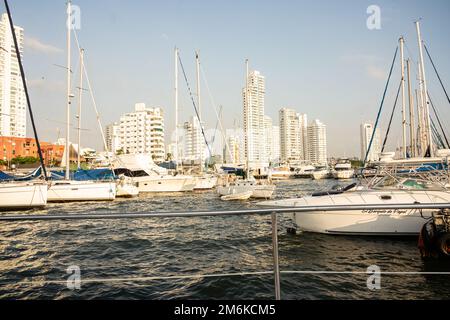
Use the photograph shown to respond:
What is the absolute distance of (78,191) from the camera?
26.0m

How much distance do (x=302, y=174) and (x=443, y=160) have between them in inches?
A: 3387

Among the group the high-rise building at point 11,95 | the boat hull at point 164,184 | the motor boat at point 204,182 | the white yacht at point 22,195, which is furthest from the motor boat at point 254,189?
the high-rise building at point 11,95

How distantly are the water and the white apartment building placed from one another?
121 m

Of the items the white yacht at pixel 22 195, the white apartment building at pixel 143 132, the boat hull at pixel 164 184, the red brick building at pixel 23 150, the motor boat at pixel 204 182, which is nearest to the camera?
the white yacht at pixel 22 195

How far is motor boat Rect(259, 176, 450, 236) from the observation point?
35.6 ft

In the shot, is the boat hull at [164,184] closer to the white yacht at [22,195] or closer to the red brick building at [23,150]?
the white yacht at [22,195]

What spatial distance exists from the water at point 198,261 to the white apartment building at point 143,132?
121 metres

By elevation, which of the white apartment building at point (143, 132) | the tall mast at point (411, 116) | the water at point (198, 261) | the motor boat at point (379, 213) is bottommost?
the water at point (198, 261)

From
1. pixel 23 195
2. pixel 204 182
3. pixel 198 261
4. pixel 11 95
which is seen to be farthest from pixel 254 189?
pixel 11 95

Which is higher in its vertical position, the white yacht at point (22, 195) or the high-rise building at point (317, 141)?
the high-rise building at point (317, 141)

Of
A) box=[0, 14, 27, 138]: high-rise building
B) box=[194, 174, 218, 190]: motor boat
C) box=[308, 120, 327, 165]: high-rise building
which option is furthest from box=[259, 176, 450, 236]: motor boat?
box=[308, 120, 327, 165]: high-rise building

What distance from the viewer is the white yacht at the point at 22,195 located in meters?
20.5

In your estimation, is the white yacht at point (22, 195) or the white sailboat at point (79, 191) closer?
the white yacht at point (22, 195)
